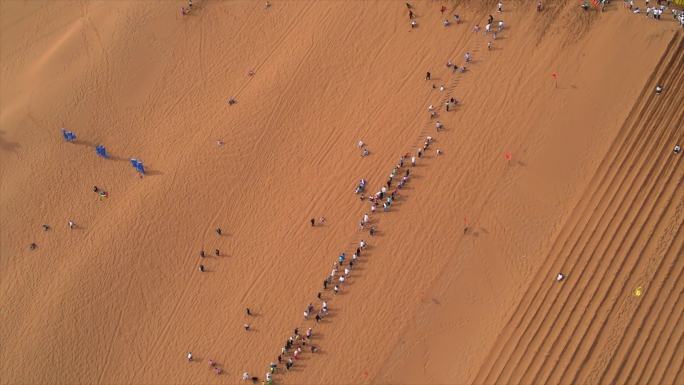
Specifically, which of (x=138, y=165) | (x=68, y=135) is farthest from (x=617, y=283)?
(x=68, y=135)

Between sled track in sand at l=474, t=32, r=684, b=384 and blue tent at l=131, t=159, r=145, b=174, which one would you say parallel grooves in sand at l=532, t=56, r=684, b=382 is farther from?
blue tent at l=131, t=159, r=145, b=174

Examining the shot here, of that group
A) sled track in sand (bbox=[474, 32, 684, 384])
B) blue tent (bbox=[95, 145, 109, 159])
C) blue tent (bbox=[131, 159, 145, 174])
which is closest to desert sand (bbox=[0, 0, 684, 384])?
sled track in sand (bbox=[474, 32, 684, 384])

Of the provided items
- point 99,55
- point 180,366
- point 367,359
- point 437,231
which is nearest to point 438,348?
point 367,359

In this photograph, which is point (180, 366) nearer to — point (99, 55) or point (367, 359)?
point (367, 359)

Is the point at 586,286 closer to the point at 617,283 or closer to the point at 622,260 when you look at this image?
the point at 617,283

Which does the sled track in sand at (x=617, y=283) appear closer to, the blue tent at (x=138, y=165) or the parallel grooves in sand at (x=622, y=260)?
the parallel grooves in sand at (x=622, y=260)
